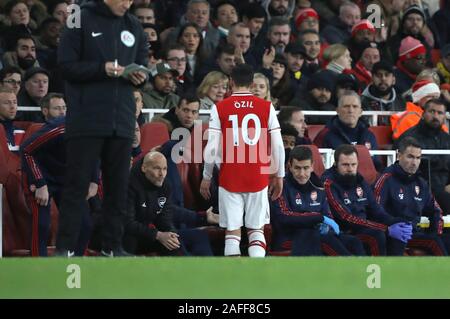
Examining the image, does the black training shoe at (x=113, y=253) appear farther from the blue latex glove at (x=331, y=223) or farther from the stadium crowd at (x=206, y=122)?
the blue latex glove at (x=331, y=223)

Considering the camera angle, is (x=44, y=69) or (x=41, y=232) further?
(x=44, y=69)

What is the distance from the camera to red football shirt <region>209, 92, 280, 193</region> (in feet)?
38.4

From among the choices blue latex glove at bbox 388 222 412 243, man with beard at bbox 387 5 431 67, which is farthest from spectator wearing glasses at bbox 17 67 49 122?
man with beard at bbox 387 5 431 67

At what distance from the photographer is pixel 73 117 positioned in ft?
34.0

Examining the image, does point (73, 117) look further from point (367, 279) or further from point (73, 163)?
point (367, 279)

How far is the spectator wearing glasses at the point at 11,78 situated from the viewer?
45.4 ft

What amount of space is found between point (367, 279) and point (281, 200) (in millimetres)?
3076

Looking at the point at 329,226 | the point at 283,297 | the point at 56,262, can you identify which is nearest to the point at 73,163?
the point at 56,262

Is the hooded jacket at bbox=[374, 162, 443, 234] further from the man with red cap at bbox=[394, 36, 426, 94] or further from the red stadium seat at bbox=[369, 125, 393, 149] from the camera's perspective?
the man with red cap at bbox=[394, 36, 426, 94]

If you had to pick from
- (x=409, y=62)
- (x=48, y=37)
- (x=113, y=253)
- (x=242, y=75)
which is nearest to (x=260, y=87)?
(x=242, y=75)

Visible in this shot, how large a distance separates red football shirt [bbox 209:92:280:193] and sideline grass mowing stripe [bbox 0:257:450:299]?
2.20 metres

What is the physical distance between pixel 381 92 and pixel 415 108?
2.02 ft

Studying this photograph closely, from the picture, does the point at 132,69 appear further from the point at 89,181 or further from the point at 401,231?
the point at 401,231

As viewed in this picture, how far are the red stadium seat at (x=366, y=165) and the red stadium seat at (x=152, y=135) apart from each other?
1.84 meters
